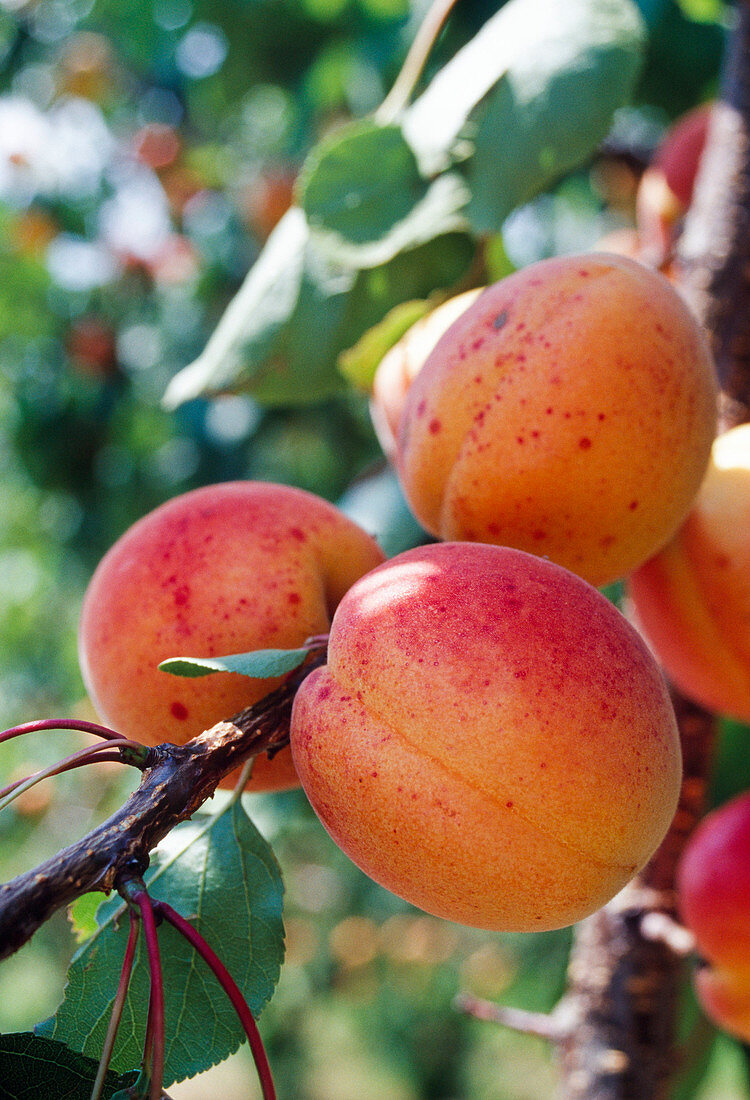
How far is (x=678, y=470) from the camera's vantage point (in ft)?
2.39

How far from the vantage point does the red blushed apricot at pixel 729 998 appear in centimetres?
116

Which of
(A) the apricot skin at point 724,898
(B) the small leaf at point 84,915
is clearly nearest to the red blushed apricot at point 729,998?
(A) the apricot skin at point 724,898

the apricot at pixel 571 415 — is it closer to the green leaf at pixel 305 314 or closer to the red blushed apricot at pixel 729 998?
the green leaf at pixel 305 314

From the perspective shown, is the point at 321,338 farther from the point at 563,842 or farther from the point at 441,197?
the point at 563,842

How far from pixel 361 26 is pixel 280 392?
1.06 meters

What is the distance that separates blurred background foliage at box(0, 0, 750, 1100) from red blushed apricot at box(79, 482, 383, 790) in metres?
0.48

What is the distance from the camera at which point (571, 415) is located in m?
0.69

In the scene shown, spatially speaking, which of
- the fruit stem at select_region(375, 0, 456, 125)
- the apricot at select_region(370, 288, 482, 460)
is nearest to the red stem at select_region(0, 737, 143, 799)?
the apricot at select_region(370, 288, 482, 460)

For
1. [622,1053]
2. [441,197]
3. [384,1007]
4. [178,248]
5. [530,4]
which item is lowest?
[384,1007]

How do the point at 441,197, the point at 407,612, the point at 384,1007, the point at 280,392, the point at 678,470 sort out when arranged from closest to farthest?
the point at 407,612 < the point at 678,470 < the point at 441,197 < the point at 280,392 < the point at 384,1007

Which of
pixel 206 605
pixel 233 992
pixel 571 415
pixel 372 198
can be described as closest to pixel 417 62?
pixel 372 198

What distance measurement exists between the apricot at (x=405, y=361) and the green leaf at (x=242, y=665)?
381 mm

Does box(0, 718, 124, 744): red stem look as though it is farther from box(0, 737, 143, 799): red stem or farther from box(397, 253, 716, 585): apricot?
box(397, 253, 716, 585): apricot

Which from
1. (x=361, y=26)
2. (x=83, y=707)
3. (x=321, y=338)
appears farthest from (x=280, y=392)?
(x=83, y=707)
